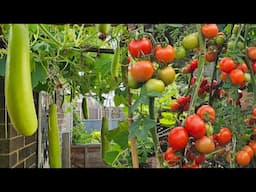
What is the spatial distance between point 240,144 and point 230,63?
199mm

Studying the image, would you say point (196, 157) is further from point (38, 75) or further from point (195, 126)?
point (38, 75)

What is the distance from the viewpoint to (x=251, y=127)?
3.55 feet

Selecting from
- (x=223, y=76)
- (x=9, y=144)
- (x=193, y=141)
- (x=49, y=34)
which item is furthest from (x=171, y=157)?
(x=9, y=144)

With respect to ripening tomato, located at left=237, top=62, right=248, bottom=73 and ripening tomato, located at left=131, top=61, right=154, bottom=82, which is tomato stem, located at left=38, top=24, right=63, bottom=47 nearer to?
ripening tomato, located at left=131, top=61, right=154, bottom=82

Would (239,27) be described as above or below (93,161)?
above

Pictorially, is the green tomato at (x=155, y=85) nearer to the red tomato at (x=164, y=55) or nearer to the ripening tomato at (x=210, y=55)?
the red tomato at (x=164, y=55)

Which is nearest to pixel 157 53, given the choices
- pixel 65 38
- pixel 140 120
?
pixel 140 120

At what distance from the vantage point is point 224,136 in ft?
3.34

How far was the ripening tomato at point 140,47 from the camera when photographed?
940 millimetres

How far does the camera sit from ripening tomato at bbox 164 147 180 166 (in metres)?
0.96
